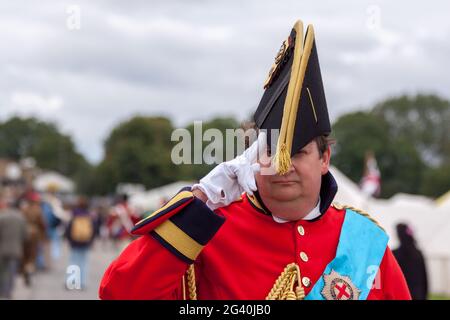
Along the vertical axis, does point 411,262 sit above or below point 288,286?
below

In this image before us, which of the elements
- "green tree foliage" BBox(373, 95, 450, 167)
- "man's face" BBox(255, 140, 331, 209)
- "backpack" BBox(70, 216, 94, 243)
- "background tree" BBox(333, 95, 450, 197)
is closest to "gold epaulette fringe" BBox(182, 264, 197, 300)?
"man's face" BBox(255, 140, 331, 209)

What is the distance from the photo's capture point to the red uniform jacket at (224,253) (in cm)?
262

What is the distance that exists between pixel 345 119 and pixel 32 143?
164 ft

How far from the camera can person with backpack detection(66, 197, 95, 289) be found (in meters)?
14.0

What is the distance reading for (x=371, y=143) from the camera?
6850 cm

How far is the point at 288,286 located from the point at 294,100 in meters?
0.69

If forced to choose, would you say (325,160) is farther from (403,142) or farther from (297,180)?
(403,142)

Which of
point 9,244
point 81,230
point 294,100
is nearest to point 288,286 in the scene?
point 294,100

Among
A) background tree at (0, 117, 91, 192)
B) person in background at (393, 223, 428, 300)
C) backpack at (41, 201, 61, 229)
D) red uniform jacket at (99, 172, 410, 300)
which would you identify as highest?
red uniform jacket at (99, 172, 410, 300)

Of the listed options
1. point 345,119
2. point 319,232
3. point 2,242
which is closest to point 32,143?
point 345,119

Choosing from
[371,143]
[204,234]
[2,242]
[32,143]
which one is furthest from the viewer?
[32,143]

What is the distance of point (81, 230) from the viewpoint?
14.1 meters

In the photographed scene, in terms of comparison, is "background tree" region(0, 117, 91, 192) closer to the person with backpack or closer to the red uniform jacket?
the person with backpack
